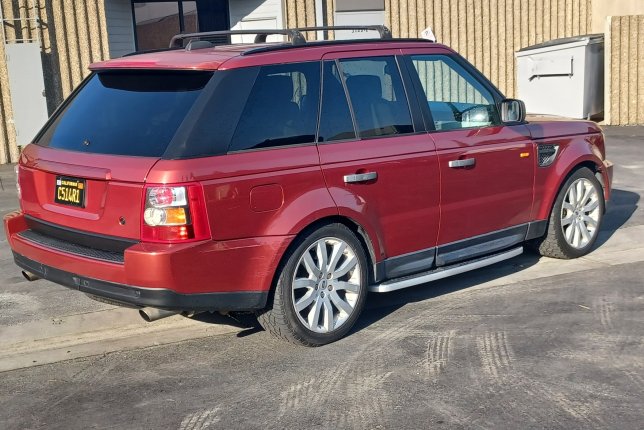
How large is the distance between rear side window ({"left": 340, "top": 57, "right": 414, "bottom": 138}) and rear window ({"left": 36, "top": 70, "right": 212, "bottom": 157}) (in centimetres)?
108

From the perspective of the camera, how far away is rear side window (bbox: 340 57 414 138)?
5.51m

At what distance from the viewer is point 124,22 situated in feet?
48.9

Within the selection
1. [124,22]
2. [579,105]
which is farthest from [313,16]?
[579,105]

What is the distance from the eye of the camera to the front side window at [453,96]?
237 inches

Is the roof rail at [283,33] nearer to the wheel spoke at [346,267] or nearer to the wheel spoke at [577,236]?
the wheel spoke at [346,267]

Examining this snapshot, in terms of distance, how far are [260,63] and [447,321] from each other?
6.99ft

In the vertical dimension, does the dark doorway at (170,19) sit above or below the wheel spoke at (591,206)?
above

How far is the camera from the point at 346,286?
17.4ft

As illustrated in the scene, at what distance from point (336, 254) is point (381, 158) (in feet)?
2.33

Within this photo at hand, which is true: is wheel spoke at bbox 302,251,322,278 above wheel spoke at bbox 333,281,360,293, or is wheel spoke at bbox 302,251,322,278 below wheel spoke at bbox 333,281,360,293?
above

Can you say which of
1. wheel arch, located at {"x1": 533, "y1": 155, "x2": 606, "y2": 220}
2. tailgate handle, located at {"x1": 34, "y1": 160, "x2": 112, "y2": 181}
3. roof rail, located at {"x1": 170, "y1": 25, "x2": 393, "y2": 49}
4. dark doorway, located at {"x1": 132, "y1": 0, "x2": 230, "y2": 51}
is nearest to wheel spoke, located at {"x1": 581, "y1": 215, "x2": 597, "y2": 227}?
wheel arch, located at {"x1": 533, "y1": 155, "x2": 606, "y2": 220}

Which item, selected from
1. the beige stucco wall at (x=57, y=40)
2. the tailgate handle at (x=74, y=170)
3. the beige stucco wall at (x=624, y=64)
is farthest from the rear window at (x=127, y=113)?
the beige stucco wall at (x=624, y=64)

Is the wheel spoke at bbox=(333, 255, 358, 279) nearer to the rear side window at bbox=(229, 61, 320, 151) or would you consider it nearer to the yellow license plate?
the rear side window at bbox=(229, 61, 320, 151)

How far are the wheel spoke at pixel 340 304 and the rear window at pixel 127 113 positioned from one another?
1432mm
